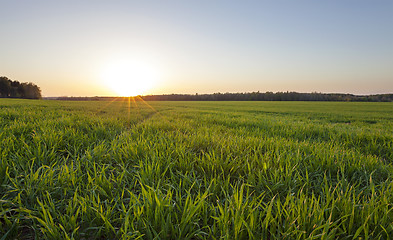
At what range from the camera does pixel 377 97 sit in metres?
90.8

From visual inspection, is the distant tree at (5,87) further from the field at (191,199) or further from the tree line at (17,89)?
the field at (191,199)

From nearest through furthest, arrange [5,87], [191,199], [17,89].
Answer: [191,199], [5,87], [17,89]

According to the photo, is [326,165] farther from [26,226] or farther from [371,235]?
[26,226]

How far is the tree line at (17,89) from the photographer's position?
3113 inches

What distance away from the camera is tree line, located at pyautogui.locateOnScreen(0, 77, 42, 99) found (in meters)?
79.1

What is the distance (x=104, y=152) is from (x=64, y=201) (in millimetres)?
1253

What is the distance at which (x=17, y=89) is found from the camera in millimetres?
86688

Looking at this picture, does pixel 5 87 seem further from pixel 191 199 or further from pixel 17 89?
pixel 191 199

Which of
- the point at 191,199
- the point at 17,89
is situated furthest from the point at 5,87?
the point at 191,199

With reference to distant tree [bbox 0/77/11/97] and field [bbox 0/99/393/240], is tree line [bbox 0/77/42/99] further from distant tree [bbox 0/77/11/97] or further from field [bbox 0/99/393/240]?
field [bbox 0/99/393/240]

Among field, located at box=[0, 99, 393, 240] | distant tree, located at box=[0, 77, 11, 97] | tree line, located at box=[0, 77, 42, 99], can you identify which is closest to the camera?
field, located at box=[0, 99, 393, 240]

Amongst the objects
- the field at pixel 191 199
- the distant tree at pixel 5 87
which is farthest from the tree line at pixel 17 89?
the field at pixel 191 199

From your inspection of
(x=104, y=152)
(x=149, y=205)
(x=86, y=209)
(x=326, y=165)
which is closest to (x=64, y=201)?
(x=86, y=209)

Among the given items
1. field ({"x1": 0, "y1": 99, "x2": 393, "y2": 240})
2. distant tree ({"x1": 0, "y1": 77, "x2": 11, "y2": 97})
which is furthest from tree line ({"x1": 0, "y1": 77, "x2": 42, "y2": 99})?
field ({"x1": 0, "y1": 99, "x2": 393, "y2": 240})
